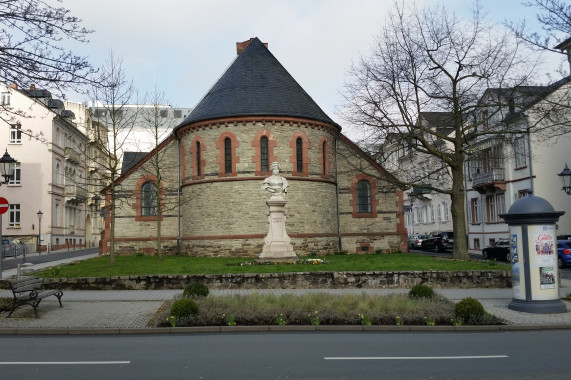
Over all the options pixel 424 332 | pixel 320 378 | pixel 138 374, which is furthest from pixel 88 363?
pixel 424 332

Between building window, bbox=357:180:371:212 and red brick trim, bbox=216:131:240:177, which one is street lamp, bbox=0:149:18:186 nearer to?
red brick trim, bbox=216:131:240:177

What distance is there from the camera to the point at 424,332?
10.4 m

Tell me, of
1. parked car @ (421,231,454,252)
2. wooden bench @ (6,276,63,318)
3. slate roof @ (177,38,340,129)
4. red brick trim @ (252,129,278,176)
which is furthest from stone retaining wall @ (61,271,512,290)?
parked car @ (421,231,454,252)

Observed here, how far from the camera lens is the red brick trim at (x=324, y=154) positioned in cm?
3017

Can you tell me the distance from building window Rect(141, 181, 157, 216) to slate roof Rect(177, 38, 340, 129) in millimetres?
5244

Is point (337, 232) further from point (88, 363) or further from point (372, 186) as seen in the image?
point (88, 363)

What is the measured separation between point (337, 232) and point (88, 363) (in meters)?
24.7

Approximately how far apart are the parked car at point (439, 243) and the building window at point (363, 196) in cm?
1134

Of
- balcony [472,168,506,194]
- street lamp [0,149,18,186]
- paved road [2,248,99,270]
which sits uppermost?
balcony [472,168,506,194]

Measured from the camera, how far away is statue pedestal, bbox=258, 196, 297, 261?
21703 millimetres

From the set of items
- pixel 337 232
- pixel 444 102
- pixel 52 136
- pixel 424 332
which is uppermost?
pixel 52 136

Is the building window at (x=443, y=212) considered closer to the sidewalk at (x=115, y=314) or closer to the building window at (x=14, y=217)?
the sidewalk at (x=115, y=314)

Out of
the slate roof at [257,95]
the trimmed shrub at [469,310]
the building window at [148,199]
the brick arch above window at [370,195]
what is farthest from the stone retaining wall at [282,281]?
the building window at [148,199]

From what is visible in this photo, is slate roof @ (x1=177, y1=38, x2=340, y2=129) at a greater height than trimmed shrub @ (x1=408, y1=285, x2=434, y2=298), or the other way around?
slate roof @ (x1=177, y1=38, x2=340, y2=129)
